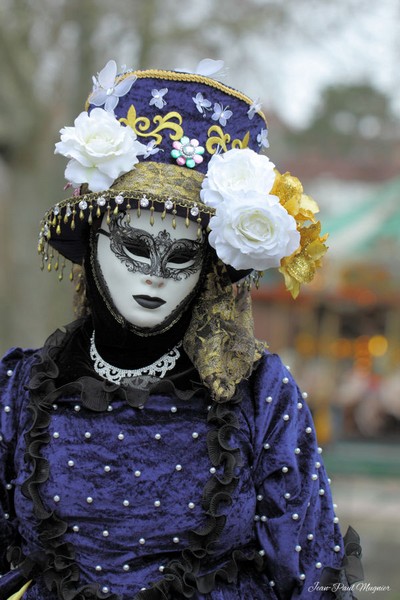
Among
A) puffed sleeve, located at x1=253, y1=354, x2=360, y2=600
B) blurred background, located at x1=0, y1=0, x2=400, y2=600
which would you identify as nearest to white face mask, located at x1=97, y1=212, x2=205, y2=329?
puffed sleeve, located at x1=253, y1=354, x2=360, y2=600

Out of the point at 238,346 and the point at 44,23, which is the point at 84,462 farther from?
the point at 44,23

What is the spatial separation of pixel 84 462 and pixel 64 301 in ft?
19.9

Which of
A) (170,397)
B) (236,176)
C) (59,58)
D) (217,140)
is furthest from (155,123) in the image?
(59,58)

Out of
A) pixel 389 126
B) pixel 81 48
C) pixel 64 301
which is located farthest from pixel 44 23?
pixel 389 126

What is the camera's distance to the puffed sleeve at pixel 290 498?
98.4 inches

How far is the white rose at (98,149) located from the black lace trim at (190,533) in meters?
0.52

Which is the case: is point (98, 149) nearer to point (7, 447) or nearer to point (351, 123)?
point (7, 447)

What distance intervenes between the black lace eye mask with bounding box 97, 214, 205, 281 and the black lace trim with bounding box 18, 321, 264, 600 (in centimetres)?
29

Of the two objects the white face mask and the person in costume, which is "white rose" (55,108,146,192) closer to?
the person in costume

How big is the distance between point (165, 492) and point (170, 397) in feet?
0.79

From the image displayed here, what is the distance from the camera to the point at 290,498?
8.26ft

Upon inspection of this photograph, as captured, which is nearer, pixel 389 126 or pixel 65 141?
pixel 65 141

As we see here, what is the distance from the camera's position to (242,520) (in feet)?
8.15

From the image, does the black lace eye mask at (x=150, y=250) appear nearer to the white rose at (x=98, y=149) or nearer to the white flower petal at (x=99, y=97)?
the white rose at (x=98, y=149)
